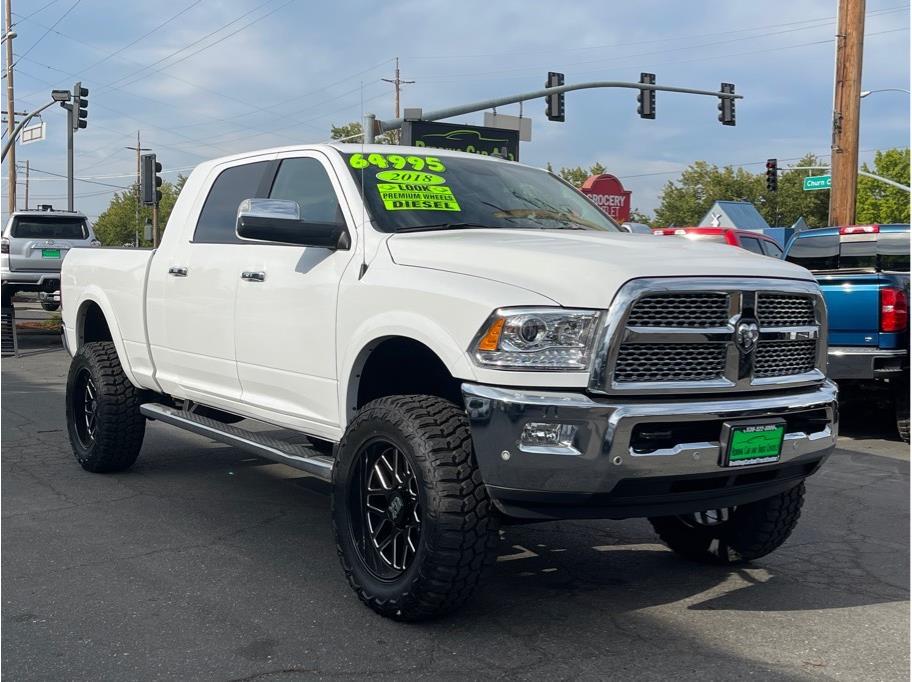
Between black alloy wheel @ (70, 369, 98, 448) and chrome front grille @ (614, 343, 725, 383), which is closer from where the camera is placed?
chrome front grille @ (614, 343, 725, 383)

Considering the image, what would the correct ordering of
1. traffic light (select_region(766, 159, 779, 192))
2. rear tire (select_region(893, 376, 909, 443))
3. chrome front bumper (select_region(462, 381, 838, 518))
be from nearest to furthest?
chrome front bumper (select_region(462, 381, 838, 518))
rear tire (select_region(893, 376, 909, 443))
traffic light (select_region(766, 159, 779, 192))

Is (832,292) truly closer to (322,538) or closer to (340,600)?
(322,538)

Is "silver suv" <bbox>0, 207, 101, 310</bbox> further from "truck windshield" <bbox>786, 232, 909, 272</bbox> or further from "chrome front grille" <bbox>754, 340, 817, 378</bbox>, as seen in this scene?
"chrome front grille" <bbox>754, 340, 817, 378</bbox>

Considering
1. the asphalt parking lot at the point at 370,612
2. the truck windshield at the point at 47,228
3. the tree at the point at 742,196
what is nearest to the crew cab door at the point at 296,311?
the asphalt parking lot at the point at 370,612

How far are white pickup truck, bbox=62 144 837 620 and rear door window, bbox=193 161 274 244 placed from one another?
3 cm

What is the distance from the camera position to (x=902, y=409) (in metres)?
9.38

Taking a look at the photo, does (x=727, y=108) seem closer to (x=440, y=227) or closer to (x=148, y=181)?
(x=148, y=181)

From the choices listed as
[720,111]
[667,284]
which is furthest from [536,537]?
[720,111]

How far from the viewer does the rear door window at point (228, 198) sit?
5820 millimetres

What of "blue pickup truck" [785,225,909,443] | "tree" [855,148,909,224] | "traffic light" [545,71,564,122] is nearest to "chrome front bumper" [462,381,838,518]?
"blue pickup truck" [785,225,909,443]

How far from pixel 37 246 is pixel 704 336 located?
17.9 m

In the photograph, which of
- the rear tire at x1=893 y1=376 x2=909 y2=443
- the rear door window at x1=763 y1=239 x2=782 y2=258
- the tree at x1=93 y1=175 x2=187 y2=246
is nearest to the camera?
the rear tire at x1=893 y1=376 x2=909 y2=443

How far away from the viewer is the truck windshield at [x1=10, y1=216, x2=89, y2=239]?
20.2 meters

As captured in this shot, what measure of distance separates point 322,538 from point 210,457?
266cm
